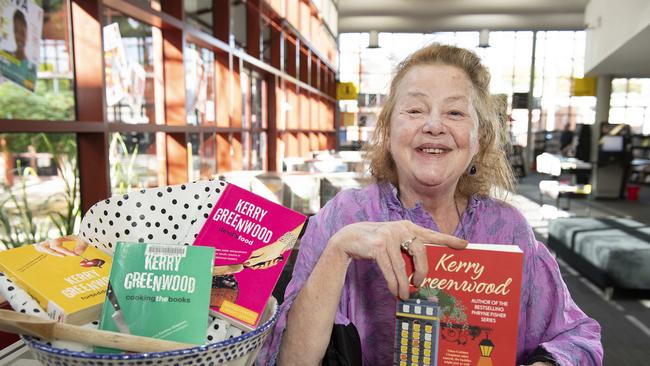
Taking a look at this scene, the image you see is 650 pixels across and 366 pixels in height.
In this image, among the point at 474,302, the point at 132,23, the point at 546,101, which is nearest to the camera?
the point at 474,302

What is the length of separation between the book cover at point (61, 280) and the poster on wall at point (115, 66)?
190 cm

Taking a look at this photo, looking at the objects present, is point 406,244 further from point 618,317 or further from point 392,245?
point 618,317

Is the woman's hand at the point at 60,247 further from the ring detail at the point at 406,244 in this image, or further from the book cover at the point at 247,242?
the ring detail at the point at 406,244

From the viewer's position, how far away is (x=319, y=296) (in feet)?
3.04

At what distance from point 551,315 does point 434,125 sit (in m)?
0.56

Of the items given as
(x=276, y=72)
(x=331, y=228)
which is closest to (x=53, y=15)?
(x=331, y=228)

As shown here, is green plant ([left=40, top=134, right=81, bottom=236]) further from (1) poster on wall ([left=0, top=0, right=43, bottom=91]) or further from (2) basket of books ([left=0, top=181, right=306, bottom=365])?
(2) basket of books ([left=0, top=181, right=306, bottom=365])

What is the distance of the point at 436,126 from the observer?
120 centimetres

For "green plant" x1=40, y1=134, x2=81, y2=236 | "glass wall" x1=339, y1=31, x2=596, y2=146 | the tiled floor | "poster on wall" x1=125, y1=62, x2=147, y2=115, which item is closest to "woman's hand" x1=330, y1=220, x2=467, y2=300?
the tiled floor

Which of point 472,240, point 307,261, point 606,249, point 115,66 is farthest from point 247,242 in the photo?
point 606,249

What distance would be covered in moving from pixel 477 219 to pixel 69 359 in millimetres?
1076

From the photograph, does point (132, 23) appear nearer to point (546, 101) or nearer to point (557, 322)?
point (557, 322)

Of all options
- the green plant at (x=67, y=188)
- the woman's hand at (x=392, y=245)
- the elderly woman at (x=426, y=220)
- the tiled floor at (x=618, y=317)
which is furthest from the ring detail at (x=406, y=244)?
the green plant at (x=67, y=188)

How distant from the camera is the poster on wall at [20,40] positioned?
5.46 feet
